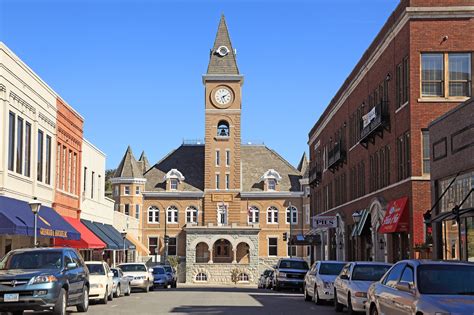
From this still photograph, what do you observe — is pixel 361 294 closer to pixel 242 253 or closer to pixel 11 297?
pixel 11 297

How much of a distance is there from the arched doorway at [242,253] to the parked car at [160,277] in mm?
47507

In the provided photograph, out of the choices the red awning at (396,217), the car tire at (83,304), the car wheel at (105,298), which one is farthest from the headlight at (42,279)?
the red awning at (396,217)

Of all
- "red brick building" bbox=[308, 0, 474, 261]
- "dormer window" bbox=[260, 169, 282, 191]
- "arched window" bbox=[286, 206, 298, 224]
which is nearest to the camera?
"red brick building" bbox=[308, 0, 474, 261]

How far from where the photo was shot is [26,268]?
19.6 metres

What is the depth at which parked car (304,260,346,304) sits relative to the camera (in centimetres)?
2592

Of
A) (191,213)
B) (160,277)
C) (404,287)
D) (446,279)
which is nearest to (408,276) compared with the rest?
(404,287)

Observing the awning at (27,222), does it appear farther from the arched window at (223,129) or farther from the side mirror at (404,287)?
the arched window at (223,129)

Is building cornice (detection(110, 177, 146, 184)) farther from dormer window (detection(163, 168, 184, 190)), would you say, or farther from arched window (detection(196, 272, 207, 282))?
arched window (detection(196, 272, 207, 282))

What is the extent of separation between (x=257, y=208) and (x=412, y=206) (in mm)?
69527

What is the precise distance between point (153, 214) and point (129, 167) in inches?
277

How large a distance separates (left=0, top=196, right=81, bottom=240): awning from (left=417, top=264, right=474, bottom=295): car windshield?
1715 cm

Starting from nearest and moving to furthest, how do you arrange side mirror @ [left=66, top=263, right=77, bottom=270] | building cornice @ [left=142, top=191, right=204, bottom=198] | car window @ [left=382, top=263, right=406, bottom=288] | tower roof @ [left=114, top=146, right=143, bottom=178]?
car window @ [left=382, top=263, right=406, bottom=288] < side mirror @ [left=66, top=263, right=77, bottom=270] < building cornice @ [left=142, top=191, right=204, bottom=198] < tower roof @ [left=114, top=146, right=143, bottom=178]

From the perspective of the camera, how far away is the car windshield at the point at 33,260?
19750mm

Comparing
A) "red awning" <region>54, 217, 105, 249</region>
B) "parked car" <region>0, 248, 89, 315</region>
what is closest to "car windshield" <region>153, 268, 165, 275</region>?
"red awning" <region>54, 217, 105, 249</region>
